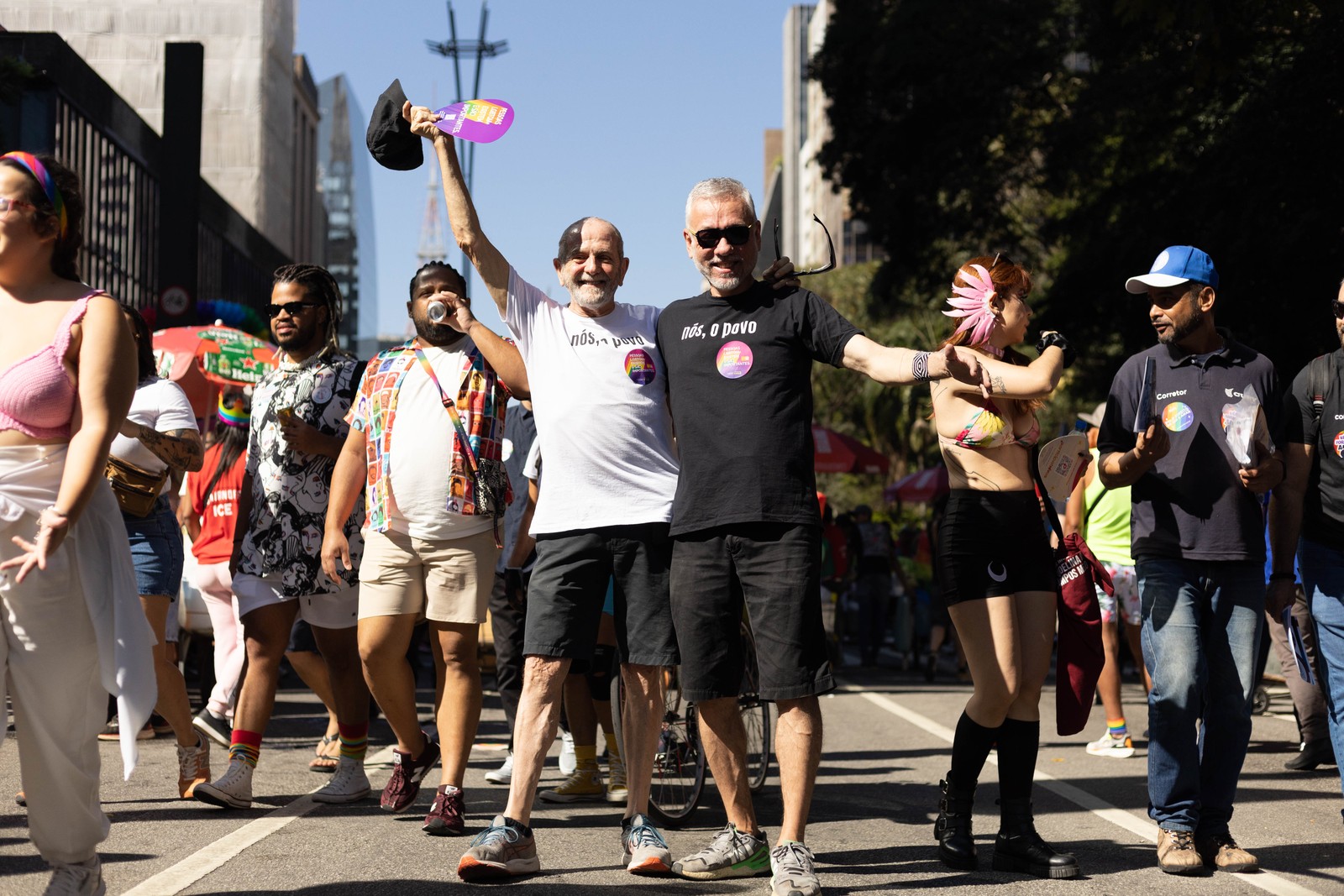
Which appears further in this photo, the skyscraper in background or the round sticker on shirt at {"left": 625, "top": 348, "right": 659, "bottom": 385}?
the skyscraper in background

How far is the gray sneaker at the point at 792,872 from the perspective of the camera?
473 cm

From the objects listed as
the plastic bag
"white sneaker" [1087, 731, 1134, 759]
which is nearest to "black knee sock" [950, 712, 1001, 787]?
the plastic bag

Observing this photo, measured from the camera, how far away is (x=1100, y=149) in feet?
84.0

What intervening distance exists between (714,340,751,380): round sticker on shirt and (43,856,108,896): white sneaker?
238cm

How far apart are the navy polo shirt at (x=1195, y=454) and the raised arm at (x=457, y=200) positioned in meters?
2.26

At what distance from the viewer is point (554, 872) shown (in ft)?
17.1

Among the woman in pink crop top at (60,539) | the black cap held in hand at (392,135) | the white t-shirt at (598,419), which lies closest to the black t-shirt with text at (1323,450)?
the white t-shirt at (598,419)

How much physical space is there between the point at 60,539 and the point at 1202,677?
3.75 m

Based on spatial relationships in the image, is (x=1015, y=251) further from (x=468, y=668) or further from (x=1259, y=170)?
(x=468, y=668)

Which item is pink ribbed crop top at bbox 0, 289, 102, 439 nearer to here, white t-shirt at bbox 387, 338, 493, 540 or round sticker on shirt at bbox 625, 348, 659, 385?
round sticker on shirt at bbox 625, 348, 659, 385

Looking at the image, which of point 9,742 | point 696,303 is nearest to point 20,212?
point 696,303

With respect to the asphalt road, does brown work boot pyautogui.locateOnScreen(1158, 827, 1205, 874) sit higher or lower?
higher

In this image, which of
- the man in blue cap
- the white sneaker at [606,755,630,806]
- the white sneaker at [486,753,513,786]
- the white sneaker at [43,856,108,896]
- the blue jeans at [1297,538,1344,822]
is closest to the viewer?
the white sneaker at [43,856,108,896]

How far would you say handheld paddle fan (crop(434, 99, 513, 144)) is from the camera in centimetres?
512
